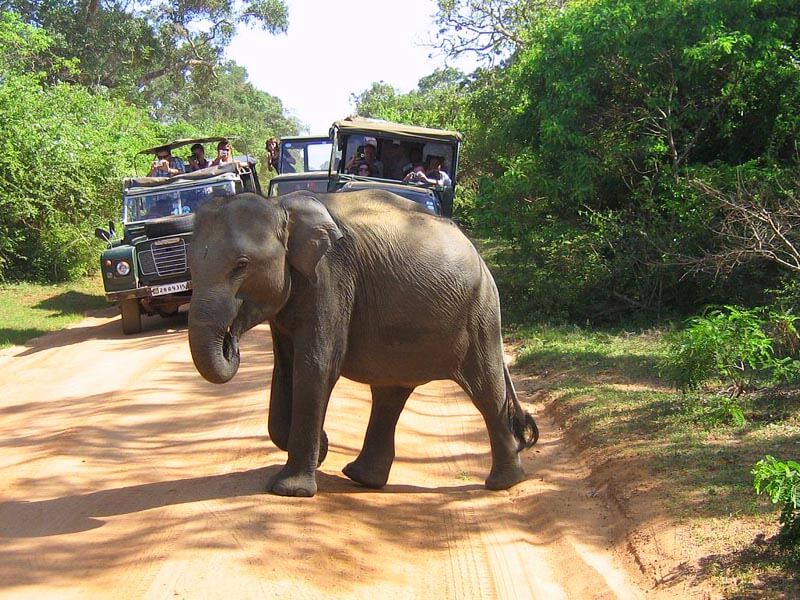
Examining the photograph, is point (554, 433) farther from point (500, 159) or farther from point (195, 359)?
point (500, 159)

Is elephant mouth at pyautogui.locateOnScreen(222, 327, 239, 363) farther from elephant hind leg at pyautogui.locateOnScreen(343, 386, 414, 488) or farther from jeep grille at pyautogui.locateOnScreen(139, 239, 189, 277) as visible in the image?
jeep grille at pyautogui.locateOnScreen(139, 239, 189, 277)

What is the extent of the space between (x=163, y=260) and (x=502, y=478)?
8787mm

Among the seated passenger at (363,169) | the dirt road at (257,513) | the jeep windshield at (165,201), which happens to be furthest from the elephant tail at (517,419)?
the jeep windshield at (165,201)

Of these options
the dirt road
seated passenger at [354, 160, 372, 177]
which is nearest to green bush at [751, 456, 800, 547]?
the dirt road

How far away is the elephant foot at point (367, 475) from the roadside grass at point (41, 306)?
28.6ft

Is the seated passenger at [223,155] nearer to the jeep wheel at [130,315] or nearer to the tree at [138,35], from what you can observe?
the jeep wheel at [130,315]

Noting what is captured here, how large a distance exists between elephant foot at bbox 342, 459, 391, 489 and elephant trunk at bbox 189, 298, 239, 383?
62.4 inches

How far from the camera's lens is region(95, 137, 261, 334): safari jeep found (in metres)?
13.8

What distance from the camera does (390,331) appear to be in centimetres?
607

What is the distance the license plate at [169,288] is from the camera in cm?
1372

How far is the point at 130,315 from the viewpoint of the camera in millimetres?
13883

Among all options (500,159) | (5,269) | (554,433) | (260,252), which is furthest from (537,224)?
(5,269)

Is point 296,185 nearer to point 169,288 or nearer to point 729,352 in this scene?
point 169,288

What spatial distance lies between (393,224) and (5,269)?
→ 1428 cm
